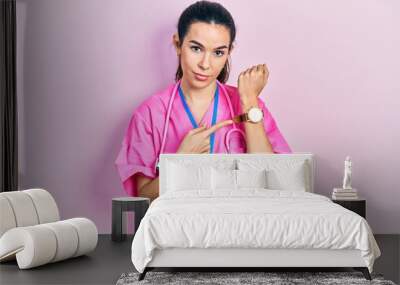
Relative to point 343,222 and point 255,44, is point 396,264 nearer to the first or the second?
point 343,222

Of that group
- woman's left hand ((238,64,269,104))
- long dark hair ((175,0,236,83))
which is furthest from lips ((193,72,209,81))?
woman's left hand ((238,64,269,104))

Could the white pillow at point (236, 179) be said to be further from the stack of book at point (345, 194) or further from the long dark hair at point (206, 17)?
the long dark hair at point (206, 17)

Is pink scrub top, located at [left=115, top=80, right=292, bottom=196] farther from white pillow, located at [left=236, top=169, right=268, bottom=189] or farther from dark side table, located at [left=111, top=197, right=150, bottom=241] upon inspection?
white pillow, located at [left=236, top=169, right=268, bottom=189]

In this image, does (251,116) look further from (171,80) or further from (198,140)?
(171,80)

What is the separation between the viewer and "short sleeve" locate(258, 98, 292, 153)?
6754 millimetres

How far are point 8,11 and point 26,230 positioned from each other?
2.53 meters

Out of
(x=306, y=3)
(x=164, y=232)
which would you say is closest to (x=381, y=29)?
(x=306, y=3)

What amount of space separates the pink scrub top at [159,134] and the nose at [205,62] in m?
0.32

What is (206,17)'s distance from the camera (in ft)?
22.0

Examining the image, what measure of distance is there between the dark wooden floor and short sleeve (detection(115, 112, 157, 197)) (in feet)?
2.95

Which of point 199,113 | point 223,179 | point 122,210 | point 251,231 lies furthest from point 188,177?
point 251,231

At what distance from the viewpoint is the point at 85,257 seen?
551 centimetres

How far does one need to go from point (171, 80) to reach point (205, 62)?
16.0 inches

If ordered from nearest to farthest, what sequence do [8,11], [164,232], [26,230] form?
[164,232]
[26,230]
[8,11]
